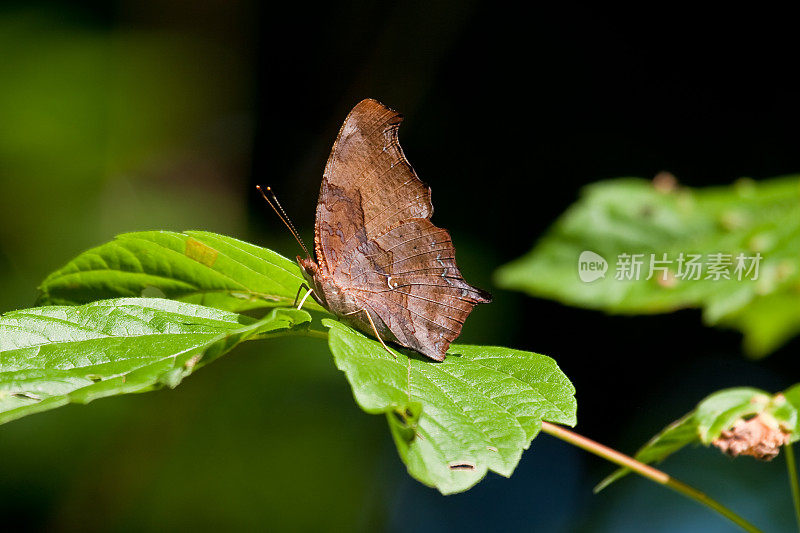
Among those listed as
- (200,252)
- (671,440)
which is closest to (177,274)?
(200,252)

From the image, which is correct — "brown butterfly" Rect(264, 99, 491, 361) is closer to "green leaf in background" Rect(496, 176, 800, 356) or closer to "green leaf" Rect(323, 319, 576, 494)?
"green leaf" Rect(323, 319, 576, 494)

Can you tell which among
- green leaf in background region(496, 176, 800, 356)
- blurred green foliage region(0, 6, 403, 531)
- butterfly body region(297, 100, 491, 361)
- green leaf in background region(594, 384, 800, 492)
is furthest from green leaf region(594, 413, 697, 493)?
blurred green foliage region(0, 6, 403, 531)

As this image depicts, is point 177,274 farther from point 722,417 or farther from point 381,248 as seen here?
point 722,417

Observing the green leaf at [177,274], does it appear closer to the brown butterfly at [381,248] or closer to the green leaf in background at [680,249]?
the brown butterfly at [381,248]

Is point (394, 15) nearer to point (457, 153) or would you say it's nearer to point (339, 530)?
point (457, 153)

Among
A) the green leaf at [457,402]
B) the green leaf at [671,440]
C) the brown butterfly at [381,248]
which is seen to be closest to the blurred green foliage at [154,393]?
the brown butterfly at [381,248]
